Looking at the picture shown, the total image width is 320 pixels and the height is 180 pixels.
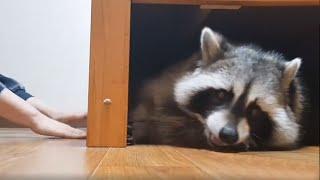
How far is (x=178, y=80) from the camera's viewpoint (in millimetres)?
837

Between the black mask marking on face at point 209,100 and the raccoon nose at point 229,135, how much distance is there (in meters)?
0.04

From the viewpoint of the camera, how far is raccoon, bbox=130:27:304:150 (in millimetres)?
769

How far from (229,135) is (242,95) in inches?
2.9

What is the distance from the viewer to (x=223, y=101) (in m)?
0.78

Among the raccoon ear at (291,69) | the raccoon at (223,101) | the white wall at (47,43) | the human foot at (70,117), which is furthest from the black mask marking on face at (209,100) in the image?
the white wall at (47,43)

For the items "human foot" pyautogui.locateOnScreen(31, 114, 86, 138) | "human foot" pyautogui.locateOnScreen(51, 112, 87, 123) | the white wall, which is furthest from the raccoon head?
the white wall

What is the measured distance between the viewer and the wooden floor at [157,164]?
48 centimetres

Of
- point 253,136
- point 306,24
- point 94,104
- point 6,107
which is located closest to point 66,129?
point 6,107

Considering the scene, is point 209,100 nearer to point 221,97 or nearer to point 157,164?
point 221,97

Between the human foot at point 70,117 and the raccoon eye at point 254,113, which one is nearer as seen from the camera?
the raccoon eye at point 254,113

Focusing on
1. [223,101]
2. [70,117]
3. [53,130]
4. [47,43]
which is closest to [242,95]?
[223,101]

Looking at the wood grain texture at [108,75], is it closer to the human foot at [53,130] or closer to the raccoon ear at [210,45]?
the raccoon ear at [210,45]

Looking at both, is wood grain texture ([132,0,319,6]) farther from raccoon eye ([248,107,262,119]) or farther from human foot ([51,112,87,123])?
human foot ([51,112,87,123])

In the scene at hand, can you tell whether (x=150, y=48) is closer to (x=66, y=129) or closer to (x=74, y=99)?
(x=66, y=129)
